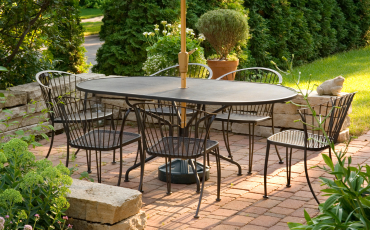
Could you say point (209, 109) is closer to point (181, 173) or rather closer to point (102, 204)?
point (181, 173)

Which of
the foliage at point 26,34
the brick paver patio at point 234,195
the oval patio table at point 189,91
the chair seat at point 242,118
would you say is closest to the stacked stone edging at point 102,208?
the brick paver patio at point 234,195

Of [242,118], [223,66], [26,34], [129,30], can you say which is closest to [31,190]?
[242,118]

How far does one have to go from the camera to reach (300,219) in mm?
3184

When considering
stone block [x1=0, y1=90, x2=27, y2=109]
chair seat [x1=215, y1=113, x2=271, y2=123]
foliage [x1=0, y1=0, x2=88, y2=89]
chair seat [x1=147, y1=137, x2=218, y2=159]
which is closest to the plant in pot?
foliage [x1=0, y1=0, x2=88, y2=89]

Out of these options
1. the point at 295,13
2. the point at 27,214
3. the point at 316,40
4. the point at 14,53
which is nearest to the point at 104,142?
the point at 27,214

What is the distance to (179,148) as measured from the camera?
11.3ft

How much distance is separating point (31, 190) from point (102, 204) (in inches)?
18.8

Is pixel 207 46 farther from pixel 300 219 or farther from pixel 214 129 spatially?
pixel 300 219

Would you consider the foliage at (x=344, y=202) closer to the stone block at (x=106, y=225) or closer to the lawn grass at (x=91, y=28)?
the stone block at (x=106, y=225)

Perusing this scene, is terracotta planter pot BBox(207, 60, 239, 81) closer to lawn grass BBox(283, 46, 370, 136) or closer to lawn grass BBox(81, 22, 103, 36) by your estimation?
lawn grass BBox(283, 46, 370, 136)

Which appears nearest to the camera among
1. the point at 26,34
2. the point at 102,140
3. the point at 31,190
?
the point at 31,190

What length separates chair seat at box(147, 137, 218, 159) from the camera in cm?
330

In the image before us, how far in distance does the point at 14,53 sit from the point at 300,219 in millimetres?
3731

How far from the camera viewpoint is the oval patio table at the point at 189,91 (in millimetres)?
3389
